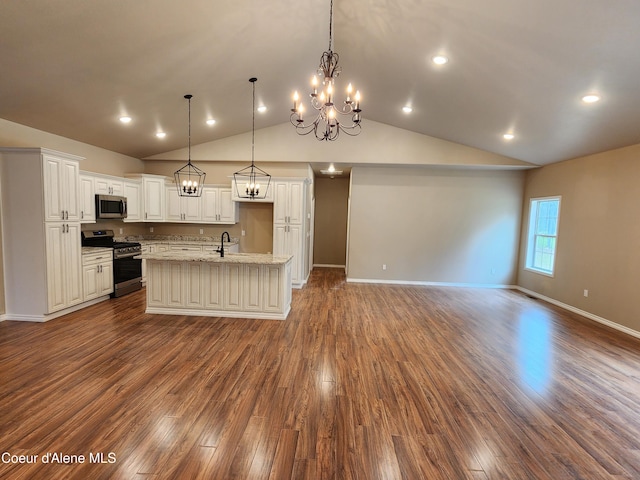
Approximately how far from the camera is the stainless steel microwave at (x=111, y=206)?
5.16m

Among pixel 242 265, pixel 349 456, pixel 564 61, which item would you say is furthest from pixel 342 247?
pixel 349 456

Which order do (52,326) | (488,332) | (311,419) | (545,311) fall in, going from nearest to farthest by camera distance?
(311,419) < (52,326) < (488,332) < (545,311)

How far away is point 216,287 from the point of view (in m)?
4.43

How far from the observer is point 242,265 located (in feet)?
14.2

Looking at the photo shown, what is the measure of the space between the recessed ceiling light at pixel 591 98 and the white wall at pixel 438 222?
3380mm

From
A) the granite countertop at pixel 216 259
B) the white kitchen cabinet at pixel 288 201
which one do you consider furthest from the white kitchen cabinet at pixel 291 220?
the granite countertop at pixel 216 259

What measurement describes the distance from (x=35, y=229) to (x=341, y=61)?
4859 mm

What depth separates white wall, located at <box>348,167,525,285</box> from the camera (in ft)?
22.4

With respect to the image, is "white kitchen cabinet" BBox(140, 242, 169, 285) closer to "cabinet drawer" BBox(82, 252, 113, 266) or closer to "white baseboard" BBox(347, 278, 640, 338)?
"cabinet drawer" BBox(82, 252, 113, 266)

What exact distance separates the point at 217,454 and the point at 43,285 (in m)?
3.86

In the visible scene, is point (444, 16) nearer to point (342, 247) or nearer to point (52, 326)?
point (52, 326)

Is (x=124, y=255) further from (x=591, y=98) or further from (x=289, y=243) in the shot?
(x=591, y=98)

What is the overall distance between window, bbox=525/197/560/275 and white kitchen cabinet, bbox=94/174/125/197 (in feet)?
28.2

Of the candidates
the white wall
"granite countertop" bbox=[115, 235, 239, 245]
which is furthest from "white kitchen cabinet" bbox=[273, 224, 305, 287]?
the white wall
